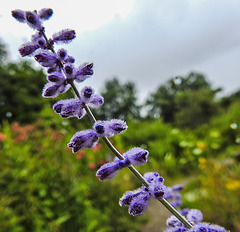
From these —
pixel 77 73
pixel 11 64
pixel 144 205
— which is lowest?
pixel 144 205

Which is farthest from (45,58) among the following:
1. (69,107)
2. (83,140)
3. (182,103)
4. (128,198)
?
(182,103)

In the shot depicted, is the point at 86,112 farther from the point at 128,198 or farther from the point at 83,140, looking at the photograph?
the point at 128,198

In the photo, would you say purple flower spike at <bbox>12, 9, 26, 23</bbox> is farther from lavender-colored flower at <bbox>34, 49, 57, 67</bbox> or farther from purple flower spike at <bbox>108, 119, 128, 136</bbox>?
purple flower spike at <bbox>108, 119, 128, 136</bbox>

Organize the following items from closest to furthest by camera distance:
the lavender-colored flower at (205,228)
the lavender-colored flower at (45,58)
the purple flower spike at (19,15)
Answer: the lavender-colored flower at (205,228) → the lavender-colored flower at (45,58) → the purple flower spike at (19,15)

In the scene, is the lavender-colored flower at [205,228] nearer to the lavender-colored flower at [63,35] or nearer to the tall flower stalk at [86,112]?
the tall flower stalk at [86,112]

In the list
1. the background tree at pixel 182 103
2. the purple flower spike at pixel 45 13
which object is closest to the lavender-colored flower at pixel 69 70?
the purple flower spike at pixel 45 13

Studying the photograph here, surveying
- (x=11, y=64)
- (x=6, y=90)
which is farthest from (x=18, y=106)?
(x=11, y=64)

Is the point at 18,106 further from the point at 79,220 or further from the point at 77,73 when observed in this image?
the point at 77,73
